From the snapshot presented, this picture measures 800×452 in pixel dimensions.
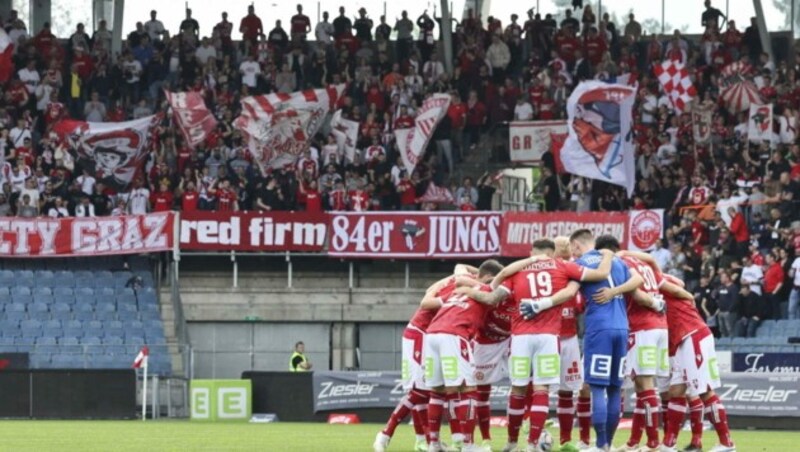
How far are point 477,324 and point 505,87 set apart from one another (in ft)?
89.0

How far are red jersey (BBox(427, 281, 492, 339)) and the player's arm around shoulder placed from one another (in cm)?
149

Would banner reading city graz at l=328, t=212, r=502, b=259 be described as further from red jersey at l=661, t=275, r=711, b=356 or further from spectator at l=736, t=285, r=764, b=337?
red jersey at l=661, t=275, r=711, b=356

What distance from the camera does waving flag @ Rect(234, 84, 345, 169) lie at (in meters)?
→ 45.2

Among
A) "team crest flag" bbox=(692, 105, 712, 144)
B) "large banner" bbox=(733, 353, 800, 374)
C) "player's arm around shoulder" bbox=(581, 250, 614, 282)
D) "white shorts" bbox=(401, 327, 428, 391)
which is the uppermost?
"team crest flag" bbox=(692, 105, 712, 144)

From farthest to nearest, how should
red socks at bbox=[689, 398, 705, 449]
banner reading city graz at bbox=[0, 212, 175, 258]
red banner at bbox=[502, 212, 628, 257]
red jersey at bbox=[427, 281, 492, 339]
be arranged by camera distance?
banner reading city graz at bbox=[0, 212, 175, 258], red banner at bbox=[502, 212, 628, 257], red socks at bbox=[689, 398, 705, 449], red jersey at bbox=[427, 281, 492, 339]

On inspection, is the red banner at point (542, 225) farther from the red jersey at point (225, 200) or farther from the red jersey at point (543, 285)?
the red jersey at point (543, 285)

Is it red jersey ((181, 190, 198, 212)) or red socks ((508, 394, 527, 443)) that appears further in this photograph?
red jersey ((181, 190, 198, 212))

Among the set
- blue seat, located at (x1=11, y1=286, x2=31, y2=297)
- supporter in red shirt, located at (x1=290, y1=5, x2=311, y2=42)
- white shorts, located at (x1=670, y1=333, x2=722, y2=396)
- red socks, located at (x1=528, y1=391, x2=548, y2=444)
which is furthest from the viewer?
supporter in red shirt, located at (x1=290, y1=5, x2=311, y2=42)

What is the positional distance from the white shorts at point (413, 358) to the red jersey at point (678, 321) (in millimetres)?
2786

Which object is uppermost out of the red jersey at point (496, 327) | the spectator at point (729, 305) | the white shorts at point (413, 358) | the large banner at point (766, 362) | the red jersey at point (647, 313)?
the red jersey at point (647, 313)

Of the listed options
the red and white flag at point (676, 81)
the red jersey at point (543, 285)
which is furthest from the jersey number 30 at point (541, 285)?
the red and white flag at point (676, 81)

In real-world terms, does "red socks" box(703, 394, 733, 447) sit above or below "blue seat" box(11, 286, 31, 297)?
above

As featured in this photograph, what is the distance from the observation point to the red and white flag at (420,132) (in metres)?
45.4

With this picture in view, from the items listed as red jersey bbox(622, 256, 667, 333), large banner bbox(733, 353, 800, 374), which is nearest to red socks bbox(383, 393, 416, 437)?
red jersey bbox(622, 256, 667, 333)
